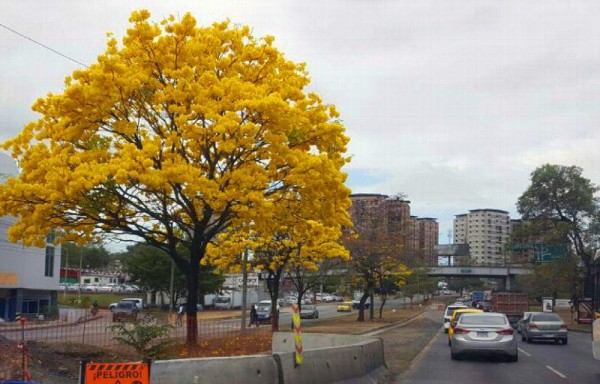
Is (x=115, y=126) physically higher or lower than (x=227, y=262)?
higher

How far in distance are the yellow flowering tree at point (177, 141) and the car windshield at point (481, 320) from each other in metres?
5.35

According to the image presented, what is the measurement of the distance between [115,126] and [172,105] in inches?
66.9

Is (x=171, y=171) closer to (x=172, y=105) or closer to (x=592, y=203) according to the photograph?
(x=172, y=105)

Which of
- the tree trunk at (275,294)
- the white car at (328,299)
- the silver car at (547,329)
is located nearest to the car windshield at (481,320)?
the silver car at (547,329)

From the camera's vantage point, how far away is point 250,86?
1623cm

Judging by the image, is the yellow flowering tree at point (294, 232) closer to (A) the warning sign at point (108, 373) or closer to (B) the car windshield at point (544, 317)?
(A) the warning sign at point (108, 373)

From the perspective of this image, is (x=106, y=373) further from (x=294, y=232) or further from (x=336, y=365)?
(x=294, y=232)

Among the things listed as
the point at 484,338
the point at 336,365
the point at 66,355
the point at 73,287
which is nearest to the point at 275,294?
the point at 484,338

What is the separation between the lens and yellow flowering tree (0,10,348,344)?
15.7 meters

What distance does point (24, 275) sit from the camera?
49.6 meters

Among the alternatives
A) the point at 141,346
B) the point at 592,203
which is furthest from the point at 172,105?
the point at 592,203

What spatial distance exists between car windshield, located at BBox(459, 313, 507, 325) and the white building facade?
31993 mm

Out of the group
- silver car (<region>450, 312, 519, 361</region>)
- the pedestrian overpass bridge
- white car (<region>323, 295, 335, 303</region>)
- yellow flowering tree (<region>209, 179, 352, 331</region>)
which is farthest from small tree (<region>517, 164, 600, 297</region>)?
white car (<region>323, 295, 335, 303</region>)

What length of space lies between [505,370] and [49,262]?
45.3 metres
